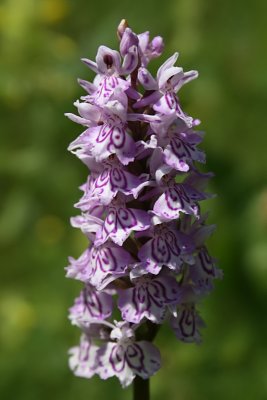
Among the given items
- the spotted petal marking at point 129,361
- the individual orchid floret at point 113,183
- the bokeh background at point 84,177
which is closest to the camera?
the individual orchid floret at point 113,183

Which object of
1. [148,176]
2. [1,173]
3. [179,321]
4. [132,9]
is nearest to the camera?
[148,176]

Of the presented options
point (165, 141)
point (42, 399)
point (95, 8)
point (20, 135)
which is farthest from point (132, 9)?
point (165, 141)

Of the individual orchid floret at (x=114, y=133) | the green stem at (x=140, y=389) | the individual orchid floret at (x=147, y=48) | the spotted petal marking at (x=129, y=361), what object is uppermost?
the individual orchid floret at (x=147, y=48)

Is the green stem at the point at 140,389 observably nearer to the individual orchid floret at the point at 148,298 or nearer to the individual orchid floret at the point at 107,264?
the individual orchid floret at the point at 148,298

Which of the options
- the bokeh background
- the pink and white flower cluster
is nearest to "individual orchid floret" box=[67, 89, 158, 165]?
the pink and white flower cluster

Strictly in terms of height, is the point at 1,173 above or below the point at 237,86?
below

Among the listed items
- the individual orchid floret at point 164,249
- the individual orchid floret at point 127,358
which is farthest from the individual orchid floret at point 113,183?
the individual orchid floret at point 127,358

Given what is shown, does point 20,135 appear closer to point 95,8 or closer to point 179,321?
point 95,8
